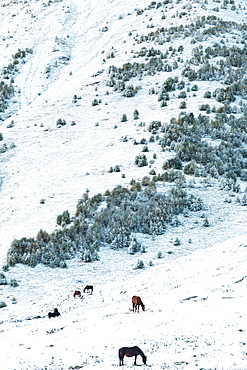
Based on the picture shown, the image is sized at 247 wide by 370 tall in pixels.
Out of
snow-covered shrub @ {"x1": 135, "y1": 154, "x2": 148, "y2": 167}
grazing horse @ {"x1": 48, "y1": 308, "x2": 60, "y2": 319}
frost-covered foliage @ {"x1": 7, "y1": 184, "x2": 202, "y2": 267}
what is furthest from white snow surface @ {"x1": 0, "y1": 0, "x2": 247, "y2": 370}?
frost-covered foliage @ {"x1": 7, "y1": 184, "x2": 202, "y2": 267}

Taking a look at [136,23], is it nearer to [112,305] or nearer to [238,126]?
[238,126]

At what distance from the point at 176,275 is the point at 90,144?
52.5 feet

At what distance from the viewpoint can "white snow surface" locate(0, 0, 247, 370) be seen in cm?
929

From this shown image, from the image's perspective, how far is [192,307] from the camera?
11.6 m

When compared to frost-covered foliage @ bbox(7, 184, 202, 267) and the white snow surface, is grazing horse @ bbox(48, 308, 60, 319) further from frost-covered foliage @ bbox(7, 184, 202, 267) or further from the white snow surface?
frost-covered foliage @ bbox(7, 184, 202, 267)

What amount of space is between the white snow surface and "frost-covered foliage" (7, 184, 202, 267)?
1.83 feet

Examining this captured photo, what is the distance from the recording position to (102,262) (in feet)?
64.4

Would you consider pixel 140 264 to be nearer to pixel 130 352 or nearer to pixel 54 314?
pixel 54 314

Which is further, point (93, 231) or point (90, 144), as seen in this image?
point (90, 144)

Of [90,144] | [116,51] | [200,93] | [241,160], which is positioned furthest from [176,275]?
[116,51]

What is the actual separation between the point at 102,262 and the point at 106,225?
285 cm

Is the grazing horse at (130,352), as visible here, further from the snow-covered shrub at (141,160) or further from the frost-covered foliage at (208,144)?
the snow-covered shrub at (141,160)

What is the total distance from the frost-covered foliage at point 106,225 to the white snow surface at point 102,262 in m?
0.56

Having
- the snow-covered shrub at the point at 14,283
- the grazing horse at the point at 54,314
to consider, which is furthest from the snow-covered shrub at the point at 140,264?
the grazing horse at the point at 54,314
